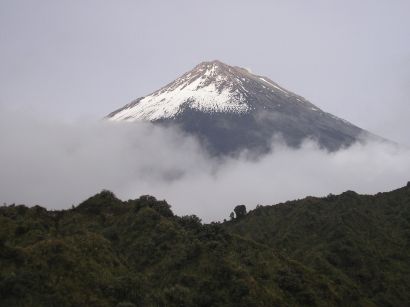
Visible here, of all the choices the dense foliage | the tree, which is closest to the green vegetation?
the dense foliage

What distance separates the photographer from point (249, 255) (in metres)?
43.2

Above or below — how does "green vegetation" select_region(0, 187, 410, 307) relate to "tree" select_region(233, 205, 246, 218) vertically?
below

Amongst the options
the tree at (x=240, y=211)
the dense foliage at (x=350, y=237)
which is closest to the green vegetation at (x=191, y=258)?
the dense foliage at (x=350, y=237)

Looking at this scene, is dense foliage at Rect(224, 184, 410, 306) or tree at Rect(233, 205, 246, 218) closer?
dense foliage at Rect(224, 184, 410, 306)

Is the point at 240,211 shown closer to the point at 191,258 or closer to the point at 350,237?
the point at 350,237

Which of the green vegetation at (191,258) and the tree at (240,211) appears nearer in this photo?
the green vegetation at (191,258)

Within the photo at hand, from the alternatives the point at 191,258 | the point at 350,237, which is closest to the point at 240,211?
the point at 350,237

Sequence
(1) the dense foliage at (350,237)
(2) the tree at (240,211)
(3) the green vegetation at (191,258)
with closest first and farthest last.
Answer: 1. (3) the green vegetation at (191,258)
2. (1) the dense foliage at (350,237)
3. (2) the tree at (240,211)

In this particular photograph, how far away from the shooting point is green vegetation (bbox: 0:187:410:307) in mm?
30109

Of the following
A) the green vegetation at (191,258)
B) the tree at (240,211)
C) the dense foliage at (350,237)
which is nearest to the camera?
the green vegetation at (191,258)

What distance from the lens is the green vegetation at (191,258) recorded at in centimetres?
3011

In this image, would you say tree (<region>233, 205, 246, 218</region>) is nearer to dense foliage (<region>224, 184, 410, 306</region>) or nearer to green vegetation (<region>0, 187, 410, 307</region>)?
dense foliage (<region>224, 184, 410, 306</region>)

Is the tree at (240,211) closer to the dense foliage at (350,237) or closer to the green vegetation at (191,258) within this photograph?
the dense foliage at (350,237)

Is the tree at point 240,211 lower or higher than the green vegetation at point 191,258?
higher
